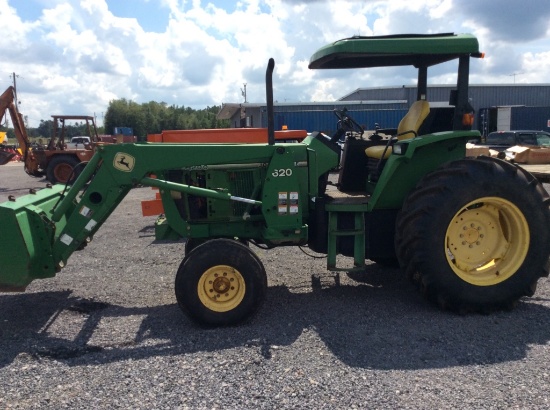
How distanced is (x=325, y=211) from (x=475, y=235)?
1.43 meters

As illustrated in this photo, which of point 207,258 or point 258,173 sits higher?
point 258,173

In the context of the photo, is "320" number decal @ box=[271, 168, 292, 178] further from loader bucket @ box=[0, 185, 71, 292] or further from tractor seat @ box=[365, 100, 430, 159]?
loader bucket @ box=[0, 185, 71, 292]

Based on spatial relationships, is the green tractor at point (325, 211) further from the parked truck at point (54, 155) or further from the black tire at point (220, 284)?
the parked truck at point (54, 155)

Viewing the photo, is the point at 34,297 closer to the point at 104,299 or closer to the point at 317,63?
the point at 104,299

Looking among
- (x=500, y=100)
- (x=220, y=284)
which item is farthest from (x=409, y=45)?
(x=500, y=100)

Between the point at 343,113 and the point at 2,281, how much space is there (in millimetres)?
3799

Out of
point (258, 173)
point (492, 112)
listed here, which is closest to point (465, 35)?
point (258, 173)

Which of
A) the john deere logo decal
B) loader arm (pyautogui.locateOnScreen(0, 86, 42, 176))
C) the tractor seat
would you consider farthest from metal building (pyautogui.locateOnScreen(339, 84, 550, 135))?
the john deere logo decal

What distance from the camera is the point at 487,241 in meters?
4.96

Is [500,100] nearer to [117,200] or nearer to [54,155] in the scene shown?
[54,155]

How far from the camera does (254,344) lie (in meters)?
4.19

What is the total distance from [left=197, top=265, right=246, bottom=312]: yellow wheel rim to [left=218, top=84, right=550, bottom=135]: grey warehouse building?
16574 mm

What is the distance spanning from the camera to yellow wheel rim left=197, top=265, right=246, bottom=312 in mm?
4527

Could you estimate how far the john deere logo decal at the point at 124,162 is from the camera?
4.81m
